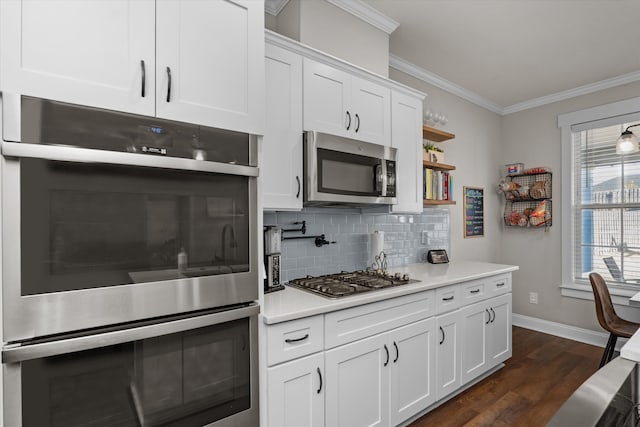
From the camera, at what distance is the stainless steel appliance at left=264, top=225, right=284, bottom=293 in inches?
75.8

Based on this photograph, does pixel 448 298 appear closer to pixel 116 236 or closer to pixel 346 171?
pixel 346 171

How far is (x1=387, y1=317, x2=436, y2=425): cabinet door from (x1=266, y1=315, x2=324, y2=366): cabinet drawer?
554 mm

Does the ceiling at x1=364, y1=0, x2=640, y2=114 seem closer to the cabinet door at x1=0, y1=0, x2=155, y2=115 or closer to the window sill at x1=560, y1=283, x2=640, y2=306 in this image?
the cabinet door at x1=0, y1=0, x2=155, y2=115

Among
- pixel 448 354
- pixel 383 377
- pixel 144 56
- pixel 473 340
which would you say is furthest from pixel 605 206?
pixel 144 56

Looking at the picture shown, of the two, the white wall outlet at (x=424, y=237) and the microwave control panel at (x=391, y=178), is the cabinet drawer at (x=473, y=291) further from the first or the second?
the microwave control panel at (x=391, y=178)

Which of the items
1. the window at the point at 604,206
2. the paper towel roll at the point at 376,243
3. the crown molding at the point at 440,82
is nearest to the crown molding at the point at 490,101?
the crown molding at the point at 440,82

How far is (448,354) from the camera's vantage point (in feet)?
7.67

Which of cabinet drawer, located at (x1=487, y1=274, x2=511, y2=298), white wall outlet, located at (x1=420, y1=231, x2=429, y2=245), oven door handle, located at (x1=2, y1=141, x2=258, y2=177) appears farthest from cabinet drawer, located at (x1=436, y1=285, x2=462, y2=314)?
oven door handle, located at (x1=2, y1=141, x2=258, y2=177)

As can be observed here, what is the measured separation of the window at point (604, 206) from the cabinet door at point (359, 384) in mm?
3217

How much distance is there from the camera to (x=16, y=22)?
99 centimetres

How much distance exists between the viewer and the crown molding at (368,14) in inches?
90.4

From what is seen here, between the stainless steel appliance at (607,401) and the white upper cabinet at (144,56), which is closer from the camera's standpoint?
the stainless steel appliance at (607,401)

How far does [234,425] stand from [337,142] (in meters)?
1.61

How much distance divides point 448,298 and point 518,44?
2.26m
